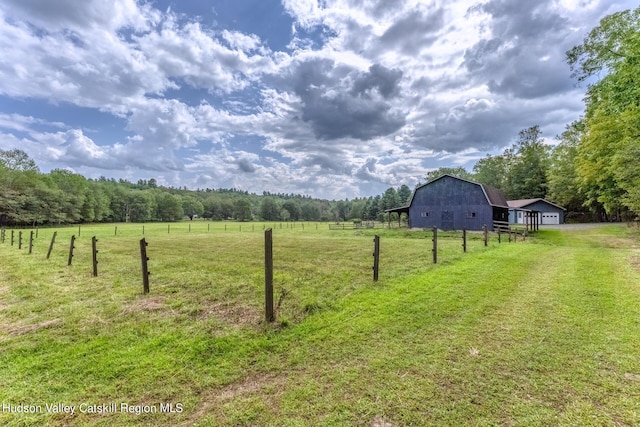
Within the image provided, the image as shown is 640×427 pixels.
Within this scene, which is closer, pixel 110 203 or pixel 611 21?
pixel 611 21

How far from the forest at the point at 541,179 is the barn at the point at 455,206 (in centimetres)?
727

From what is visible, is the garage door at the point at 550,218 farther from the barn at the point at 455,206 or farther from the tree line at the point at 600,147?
the barn at the point at 455,206

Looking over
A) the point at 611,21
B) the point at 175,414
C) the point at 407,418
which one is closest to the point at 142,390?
the point at 175,414

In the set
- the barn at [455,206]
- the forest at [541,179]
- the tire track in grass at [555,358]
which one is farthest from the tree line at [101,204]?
the tire track in grass at [555,358]

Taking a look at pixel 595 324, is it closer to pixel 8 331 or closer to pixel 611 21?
pixel 8 331

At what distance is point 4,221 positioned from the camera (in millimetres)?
46062

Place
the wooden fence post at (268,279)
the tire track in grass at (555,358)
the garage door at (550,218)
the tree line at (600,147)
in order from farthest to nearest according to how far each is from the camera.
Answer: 1. the garage door at (550,218)
2. the tree line at (600,147)
3. the wooden fence post at (268,279)
4. the tire track in grass at (555,358)

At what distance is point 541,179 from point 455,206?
112 ft

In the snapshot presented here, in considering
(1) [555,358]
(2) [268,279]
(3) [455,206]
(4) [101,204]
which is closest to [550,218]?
(3) [455,206]

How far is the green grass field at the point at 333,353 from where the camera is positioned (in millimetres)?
2730

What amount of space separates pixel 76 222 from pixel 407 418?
7721 centimetres

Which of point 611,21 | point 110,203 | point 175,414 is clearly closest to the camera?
point 175,414

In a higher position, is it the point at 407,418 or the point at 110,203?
the point at 110,203

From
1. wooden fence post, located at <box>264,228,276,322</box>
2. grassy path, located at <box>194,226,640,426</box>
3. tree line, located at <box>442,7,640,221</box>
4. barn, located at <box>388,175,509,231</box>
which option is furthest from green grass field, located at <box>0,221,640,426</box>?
barn, located at <box>388,175,509,231</box>
